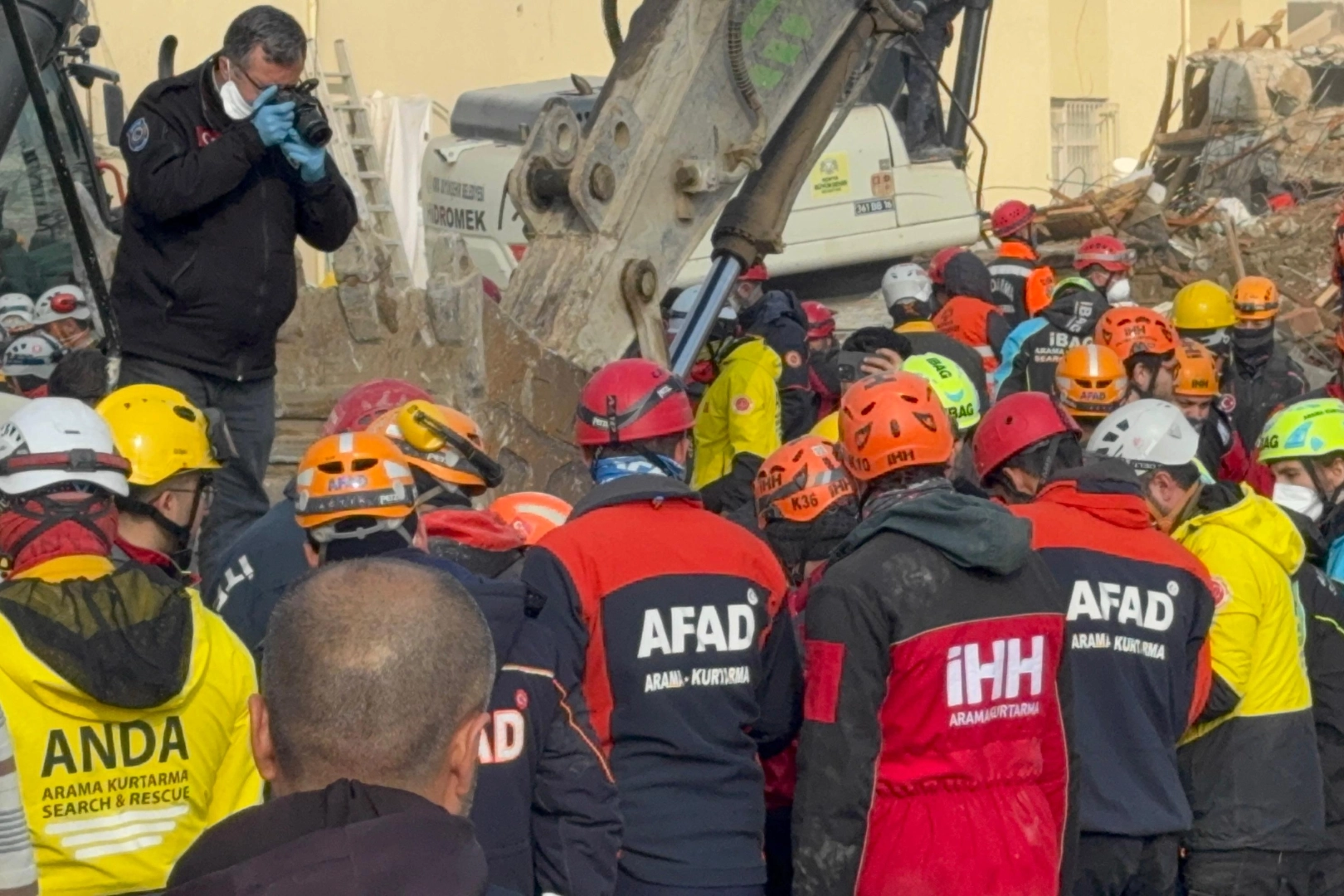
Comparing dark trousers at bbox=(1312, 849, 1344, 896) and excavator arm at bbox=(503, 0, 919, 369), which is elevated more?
excavator arm at bbox=(503, 0, 919, 369)

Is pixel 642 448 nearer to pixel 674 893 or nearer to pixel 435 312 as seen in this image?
pixel 674 893

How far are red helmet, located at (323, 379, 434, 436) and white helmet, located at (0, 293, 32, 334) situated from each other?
14.0ft

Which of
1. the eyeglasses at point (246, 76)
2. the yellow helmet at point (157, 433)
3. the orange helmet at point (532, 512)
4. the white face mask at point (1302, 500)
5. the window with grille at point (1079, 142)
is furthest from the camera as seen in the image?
the window with grille at point (1079, 142)

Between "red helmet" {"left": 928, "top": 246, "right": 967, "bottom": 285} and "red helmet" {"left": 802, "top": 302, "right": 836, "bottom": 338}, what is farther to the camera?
"red helmet" {"left": 928, "top": 246, "right": 967, "bottom": 285}

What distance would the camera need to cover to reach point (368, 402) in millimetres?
6098

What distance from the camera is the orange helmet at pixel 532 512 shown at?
5910 mm

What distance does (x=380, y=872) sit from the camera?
7.52 feet

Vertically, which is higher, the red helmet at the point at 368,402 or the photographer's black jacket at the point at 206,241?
the photographer's black jacket at the point at 206,241

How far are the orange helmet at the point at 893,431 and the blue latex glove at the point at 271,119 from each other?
2.13m

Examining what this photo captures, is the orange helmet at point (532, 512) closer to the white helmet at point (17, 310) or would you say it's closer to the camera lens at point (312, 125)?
the camera lens at point (312, 125)

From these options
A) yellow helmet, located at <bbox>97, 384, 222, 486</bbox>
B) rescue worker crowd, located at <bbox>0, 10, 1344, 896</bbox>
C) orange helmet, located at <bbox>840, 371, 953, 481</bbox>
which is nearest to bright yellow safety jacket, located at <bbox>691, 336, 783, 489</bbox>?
rescue worker crowd, located at <bbox>0, 10, 1344, 896</bbox>

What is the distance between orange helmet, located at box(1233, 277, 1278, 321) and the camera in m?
11.5

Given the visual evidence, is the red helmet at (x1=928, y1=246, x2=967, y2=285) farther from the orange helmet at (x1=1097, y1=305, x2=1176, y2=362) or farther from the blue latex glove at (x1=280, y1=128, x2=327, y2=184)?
the blue latex glove at (x1=280, y1=128, x2=327, y2=184)

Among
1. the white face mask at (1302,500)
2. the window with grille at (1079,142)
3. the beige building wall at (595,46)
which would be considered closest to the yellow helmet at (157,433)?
the white face mask at (1302,500)
